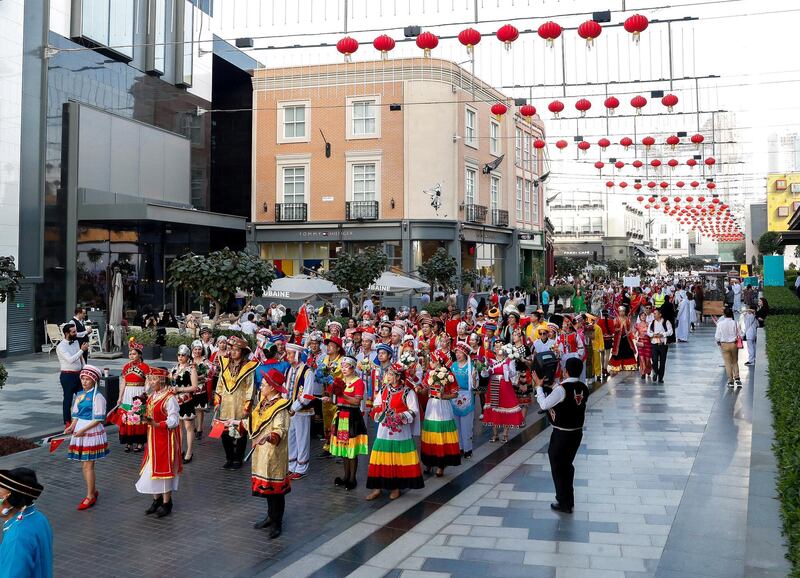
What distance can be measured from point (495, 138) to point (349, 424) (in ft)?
113

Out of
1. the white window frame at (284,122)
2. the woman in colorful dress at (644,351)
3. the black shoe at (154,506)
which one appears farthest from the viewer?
the white window frame at (284,122)

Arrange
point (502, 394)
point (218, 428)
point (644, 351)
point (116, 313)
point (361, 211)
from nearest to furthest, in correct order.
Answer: point (218, 428) → point (502, 394) → point (644, 351) → point (116, 313) → point (361, 211)

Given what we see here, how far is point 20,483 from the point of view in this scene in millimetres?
3994

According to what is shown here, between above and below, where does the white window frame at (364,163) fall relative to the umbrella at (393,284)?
above

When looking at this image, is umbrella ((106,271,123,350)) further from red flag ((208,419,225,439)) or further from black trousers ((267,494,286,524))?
black trousers ((267,494,286,524))

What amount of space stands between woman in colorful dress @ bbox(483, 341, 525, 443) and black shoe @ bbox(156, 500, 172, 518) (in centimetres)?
547

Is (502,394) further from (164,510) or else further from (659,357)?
(659,357)

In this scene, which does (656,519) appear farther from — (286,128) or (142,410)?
(286,128)

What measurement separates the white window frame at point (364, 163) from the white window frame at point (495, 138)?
8.11m

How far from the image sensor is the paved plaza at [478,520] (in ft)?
20.7

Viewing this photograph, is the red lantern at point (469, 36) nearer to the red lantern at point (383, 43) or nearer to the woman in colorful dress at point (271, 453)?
the red lantern at point (383, 43)

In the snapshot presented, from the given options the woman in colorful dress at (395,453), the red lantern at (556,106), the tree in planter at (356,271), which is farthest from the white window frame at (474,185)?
the woman in colorful dress at (395,453)

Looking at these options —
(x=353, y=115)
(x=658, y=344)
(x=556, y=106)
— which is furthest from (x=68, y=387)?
(x=353, y=115)

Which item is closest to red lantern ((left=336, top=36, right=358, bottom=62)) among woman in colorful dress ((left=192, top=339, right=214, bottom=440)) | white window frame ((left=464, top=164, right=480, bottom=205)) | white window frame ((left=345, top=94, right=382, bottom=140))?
woman in colorful dress ((left=192, top=339, right=214, bottom=440))
